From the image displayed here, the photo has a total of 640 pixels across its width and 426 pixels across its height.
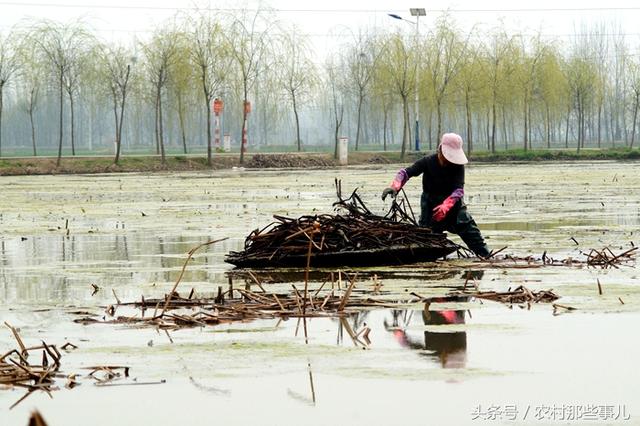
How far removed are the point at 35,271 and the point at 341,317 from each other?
182 inches

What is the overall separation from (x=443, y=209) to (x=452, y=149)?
62 centimetres

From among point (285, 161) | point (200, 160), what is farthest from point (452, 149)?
point (285, 161)

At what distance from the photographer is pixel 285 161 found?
→ 185 feet

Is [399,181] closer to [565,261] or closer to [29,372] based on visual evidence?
[565,261]

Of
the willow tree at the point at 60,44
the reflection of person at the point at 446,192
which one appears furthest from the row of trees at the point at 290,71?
the reflection of person at the point at 446,192

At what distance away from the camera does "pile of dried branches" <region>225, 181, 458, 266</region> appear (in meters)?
11.2

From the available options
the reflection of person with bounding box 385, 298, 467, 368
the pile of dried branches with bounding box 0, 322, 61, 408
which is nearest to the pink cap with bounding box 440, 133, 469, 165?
the reflection of person with bounding box 385, 298, 467, 368

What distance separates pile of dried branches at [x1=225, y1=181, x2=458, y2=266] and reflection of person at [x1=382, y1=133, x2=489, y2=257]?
338 millimetres

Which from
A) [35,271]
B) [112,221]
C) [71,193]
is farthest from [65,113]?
[35,271]

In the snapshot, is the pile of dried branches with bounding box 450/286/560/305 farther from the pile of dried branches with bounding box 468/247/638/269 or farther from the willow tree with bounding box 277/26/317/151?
the willow tree with bounding box 277/26/317/151

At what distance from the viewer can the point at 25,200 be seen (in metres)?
26.7

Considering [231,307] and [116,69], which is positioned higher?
[116,69]

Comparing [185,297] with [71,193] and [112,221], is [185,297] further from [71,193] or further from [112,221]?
[71,193]

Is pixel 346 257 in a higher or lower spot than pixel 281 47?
lower
